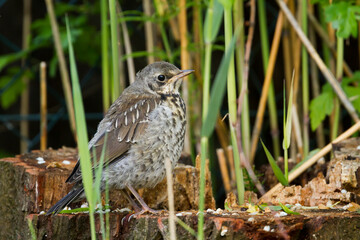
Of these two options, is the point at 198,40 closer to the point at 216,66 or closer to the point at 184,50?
the point at 184,50

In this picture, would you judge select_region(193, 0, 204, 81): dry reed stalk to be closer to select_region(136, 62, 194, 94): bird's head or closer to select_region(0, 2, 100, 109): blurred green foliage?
select_region(136, 62, 194, 94): bird's head

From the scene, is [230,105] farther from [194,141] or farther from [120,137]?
[194,141]

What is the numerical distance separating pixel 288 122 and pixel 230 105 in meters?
0.32

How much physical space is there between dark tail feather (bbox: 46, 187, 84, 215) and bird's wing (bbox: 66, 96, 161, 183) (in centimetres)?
9

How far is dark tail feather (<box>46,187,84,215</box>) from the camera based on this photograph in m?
2.45

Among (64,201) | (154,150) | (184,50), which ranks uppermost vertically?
(184,50)

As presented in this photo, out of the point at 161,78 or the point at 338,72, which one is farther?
the point at 338,72

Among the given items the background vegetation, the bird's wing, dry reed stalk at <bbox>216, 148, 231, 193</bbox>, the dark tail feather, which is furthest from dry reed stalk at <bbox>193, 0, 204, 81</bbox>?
the dark tail feather

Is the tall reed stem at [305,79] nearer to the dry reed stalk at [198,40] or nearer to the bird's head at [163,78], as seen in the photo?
the dry reed stalk at [198,40]

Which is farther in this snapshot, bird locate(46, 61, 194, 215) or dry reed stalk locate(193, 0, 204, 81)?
dry reed stalk locate(193, 0, 204, 81)

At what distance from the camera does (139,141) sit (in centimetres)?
271

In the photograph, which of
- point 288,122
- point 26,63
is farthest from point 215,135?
point 288,122

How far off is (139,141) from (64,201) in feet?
1.43

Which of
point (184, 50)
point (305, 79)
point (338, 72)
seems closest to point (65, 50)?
Answer: point (184, 50)
